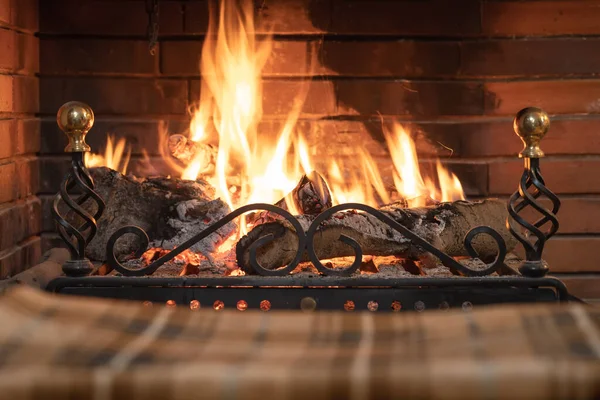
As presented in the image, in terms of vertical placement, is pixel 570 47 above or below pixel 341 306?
above

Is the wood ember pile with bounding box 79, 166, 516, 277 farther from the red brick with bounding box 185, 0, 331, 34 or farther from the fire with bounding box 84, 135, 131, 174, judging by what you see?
the red brick with bounding box 185, 0, 331, 34

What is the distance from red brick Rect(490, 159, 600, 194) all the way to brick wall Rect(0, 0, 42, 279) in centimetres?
130

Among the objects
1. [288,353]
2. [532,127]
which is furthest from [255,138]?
[288,353]

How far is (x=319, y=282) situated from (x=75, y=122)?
53 cm

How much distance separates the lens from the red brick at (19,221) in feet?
6.88

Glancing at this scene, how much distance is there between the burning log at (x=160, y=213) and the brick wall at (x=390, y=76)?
1.30ft

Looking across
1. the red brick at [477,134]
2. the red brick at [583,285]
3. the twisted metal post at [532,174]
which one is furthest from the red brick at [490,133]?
the twisted metal post at [532,174]

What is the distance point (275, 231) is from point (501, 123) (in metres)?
0.99

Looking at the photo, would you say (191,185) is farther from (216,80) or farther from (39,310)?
(39,310)

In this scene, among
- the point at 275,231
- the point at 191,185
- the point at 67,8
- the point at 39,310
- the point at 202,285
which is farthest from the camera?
the point at 67,8

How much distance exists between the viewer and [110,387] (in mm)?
520

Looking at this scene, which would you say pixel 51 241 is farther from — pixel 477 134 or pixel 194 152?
pixel 477 134

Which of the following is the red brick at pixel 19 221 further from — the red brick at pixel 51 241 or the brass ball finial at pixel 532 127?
the brass ball finial at pixel 532 127

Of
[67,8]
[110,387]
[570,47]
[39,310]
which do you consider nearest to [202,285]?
[39,310]
